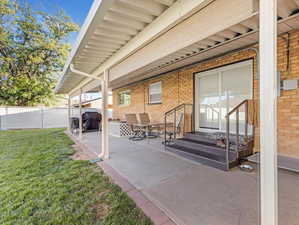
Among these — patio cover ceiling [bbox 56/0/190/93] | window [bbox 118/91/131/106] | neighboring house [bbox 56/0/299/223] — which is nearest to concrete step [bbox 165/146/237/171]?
neighboring house [bbox 56/0/299/223]

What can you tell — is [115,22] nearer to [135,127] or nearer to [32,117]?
[135,127]

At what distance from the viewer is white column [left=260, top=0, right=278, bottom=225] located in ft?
3.74

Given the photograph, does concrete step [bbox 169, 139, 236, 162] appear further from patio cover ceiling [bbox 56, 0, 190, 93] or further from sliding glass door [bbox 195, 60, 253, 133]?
patio cover ceiling [bbox 56, 0, 190, 93]

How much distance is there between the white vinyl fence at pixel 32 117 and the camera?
464 inches

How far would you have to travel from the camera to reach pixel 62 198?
91.2 inches

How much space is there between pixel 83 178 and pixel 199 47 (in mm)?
4037

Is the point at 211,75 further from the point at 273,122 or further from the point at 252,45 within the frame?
the point at 273,122

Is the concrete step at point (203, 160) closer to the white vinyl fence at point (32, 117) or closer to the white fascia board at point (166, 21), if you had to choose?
the white fascia board at point (166, 21)

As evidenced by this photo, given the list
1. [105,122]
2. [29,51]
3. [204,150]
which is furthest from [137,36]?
[29,51]

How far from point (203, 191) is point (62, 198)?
2162 millimetres

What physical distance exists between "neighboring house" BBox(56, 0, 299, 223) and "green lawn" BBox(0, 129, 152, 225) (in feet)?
6.16

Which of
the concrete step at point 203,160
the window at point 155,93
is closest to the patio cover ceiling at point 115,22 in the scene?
the concrete step at point 203,160

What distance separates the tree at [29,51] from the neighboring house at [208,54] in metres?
11.8

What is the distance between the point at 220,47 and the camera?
388 centimetres
